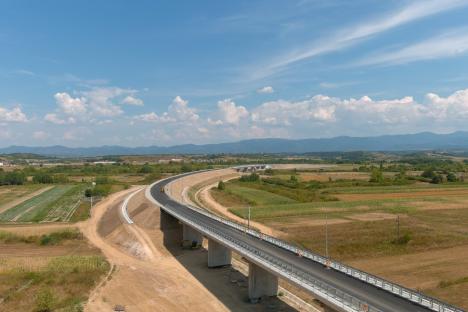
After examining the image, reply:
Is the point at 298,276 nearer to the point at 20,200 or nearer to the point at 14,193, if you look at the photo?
the point at 20,200

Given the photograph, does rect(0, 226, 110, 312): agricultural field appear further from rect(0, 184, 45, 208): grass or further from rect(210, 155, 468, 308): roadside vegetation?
rect(0, 184, 45, 208): grass

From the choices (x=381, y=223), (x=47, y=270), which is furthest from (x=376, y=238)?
(x=47, y=270)

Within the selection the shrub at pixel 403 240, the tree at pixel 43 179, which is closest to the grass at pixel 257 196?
the shrub at pixel 403 240

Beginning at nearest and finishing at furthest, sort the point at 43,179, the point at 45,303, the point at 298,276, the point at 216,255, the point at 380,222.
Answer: the point at 298,276 → the point at 45,303 → the point at 216,255 → the point at 380,222 → the point at 43,179

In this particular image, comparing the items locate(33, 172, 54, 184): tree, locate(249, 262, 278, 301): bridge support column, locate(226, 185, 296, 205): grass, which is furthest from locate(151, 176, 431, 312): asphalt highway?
locate(33, 172, 54, 184): tree

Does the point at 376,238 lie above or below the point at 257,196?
below

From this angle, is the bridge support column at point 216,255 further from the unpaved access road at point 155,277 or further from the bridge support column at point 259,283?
the bridge support column at point 259,283
